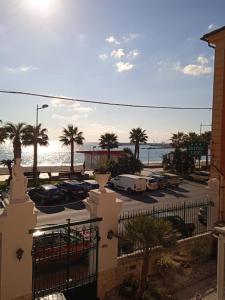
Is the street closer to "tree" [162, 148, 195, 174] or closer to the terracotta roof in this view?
"tree" [162, 148, 195, 174]

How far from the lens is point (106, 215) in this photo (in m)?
8.98

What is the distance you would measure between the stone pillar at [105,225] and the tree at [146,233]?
529 mm

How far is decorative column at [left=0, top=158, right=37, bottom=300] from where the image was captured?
7.25 m

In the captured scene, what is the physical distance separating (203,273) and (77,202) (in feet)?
50.9

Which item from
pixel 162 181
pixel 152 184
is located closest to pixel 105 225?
pixel 152 184

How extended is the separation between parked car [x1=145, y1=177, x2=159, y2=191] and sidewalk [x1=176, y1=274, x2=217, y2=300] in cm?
2034

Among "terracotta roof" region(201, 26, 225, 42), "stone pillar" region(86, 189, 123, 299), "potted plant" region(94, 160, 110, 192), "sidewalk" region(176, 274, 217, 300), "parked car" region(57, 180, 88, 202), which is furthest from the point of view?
"parked car" region(57, 180, 88, 202)

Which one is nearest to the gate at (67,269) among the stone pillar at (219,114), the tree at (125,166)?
the stone pillar at (219,114)

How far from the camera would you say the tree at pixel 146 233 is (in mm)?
8445

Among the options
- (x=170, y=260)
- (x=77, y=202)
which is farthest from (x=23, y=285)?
(x=77, y=202)

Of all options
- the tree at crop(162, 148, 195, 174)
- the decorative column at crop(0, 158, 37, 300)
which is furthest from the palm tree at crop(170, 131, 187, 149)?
the decorative column at crop(0, 158, 37, 300)

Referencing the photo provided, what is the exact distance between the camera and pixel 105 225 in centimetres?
896

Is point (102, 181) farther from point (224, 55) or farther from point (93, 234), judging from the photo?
point (224, 55)

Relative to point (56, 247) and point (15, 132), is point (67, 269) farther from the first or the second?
Answer: point (15, 132)
